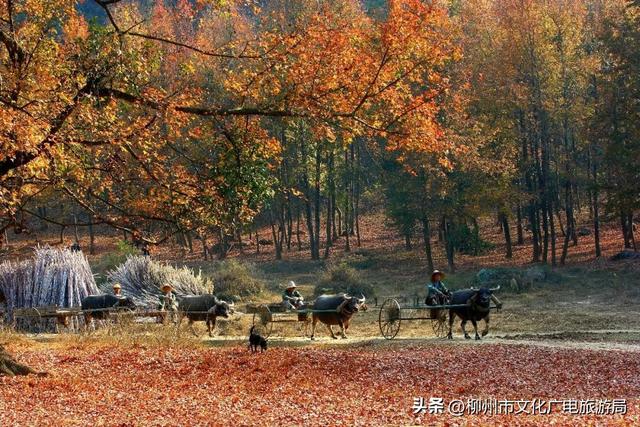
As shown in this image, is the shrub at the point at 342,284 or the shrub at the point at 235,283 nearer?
the shrub at the point at 342,284

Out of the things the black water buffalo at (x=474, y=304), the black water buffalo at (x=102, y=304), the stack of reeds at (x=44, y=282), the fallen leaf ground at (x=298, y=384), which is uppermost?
the stack of reeds at (x=44, y=282)

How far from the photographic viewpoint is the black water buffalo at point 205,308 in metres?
23.6

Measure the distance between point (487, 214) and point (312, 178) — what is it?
1501 centimetres

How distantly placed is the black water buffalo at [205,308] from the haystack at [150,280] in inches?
183

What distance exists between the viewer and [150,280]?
29359 millimetres

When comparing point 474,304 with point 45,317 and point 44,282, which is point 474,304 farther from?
point 44,282

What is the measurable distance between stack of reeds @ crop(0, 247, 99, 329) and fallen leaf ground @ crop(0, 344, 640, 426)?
9.71 meters

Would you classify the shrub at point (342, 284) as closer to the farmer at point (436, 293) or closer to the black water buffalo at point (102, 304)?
the black water buffalo at point (102, 304)

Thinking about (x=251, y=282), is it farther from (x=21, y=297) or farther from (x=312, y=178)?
(x=312, y=178)

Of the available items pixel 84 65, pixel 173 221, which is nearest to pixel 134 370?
pixel 173 221

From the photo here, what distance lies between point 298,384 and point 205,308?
11202 mm

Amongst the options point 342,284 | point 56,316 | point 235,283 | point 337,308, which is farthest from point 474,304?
point 235,283

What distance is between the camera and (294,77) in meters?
15.1

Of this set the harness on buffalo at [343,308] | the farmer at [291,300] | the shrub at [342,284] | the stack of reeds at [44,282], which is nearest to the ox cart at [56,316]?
the stack of reeds at [44,282]
